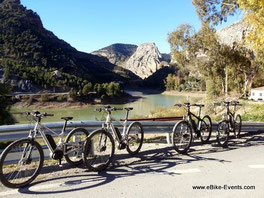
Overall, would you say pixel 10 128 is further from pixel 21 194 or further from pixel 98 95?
pixel 98 95

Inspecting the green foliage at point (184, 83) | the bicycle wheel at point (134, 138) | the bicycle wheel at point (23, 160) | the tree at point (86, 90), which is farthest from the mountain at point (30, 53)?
the bicycle wheel at point (23, 160)

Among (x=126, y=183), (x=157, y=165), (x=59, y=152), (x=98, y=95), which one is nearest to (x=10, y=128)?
(x=59, y=152)

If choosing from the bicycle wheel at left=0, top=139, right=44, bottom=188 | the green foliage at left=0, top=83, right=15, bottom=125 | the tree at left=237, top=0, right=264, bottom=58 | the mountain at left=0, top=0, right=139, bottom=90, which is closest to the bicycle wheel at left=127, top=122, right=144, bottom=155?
the bicycle wheel at left=0, top=139, right=44, bottom=188

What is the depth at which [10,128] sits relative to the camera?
3895 mm

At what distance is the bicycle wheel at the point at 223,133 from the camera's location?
222 inches

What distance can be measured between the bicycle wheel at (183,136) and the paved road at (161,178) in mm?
192

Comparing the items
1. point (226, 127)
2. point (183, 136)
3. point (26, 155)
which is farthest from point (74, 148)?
point (226, 127)

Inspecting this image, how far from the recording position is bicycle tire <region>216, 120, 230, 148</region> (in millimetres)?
5634

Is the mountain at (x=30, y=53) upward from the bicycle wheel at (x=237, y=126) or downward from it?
upward

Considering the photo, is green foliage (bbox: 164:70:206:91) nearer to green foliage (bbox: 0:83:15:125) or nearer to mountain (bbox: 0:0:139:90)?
mountain (bbox: 0:0:139:90)

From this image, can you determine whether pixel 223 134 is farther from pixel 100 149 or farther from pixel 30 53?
pixel 30 53

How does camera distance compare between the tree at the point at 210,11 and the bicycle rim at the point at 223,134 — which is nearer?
the bicycle rim at the point at 223,134

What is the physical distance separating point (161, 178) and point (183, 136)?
1.61 m

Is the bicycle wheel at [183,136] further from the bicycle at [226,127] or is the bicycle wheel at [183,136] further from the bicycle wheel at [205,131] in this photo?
the bicycle at [226,127]
